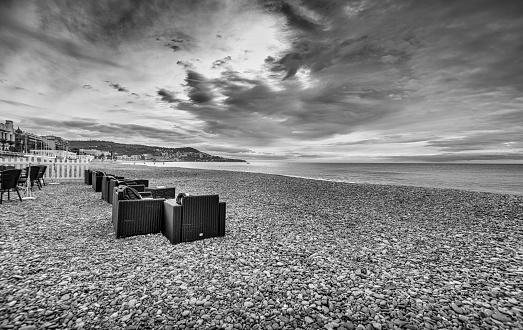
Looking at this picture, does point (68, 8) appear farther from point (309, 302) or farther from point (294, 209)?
point (309, 302)

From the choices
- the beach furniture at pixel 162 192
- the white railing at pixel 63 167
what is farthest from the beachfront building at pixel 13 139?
the beach furniture at pixel 162 192

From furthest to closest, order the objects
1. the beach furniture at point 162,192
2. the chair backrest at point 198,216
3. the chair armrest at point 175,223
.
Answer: the beach furniture at point 162,192 < the chair backrest at point 198,216 < the chair armrest at point 175,223

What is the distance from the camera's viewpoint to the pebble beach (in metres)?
2.63

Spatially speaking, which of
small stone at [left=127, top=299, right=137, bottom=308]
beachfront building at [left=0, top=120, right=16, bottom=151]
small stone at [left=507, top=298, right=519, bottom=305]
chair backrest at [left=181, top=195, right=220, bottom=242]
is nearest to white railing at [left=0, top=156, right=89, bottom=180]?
chair backrest at [left=181, top=195, right=220, bottom=242]

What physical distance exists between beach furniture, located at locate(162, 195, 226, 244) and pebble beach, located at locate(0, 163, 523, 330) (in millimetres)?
185

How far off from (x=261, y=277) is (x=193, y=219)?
2121 millimetres

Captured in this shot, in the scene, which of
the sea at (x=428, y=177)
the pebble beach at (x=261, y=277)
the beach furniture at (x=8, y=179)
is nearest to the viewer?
the pebble beach at (x=261, y=277)

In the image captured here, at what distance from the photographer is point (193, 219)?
5.06 meters

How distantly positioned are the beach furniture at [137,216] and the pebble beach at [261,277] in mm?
192

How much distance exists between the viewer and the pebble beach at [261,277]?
2.63 meters

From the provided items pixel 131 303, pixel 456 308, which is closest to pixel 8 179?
pixel 131 303

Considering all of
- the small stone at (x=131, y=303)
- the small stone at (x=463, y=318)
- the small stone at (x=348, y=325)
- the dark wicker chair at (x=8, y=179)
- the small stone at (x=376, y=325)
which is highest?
the dark wicker chair at (x=8, y=179)

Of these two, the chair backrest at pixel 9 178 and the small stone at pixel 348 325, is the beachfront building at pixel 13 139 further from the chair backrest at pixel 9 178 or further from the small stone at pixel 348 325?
the small stone at pixel 348 325

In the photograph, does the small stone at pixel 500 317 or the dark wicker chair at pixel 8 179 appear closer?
the small stone at pixel 500 317
